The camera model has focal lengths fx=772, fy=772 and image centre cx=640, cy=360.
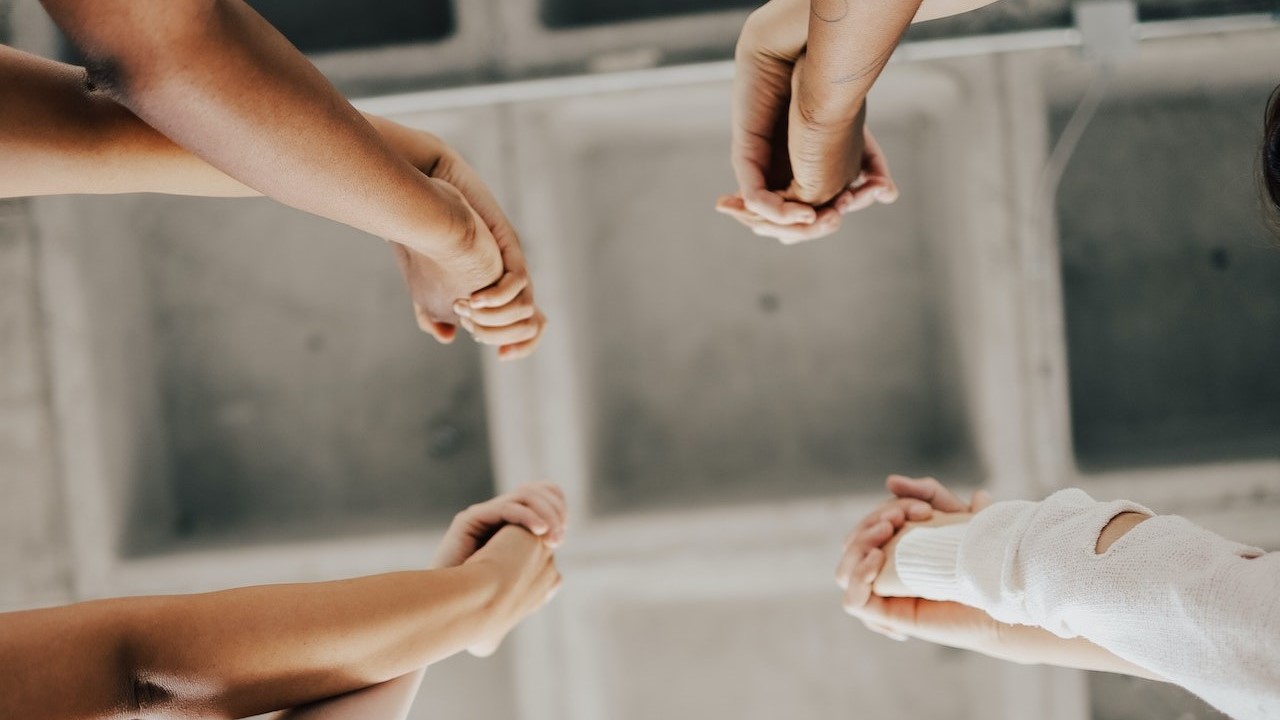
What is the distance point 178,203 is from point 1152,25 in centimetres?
184

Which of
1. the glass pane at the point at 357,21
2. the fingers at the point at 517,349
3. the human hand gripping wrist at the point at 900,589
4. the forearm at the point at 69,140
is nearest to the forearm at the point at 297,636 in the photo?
the fingers at the point at 517,349

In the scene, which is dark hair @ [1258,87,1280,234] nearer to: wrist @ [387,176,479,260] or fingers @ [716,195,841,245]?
fingers @ [716,195,841,245]

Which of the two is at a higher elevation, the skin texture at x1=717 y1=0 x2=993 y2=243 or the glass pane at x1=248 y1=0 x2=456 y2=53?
the glass pane at x1=248 y1=0 x2=456 y2=53

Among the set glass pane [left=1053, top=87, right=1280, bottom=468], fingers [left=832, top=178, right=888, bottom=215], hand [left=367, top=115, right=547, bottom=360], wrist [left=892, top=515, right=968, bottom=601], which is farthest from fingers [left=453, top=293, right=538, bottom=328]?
glass pane [left=1053, top=87, right=1280, bottom=468]

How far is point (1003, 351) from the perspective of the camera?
1295mm

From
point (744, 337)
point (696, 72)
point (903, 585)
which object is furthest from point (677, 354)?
point (903, 585)

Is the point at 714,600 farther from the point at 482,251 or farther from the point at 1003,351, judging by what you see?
the point at 482,251

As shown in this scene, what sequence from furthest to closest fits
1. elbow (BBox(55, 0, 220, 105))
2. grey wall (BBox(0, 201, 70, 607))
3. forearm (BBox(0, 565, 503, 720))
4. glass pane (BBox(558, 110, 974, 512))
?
glass pane (BBox(558, 110, 974, 512)), grey wall (BBox(0, 201, 70, 607)), forearm (BBox(0, 565, 503, 720)), elbow (BBox(55, 0, 220, 105))

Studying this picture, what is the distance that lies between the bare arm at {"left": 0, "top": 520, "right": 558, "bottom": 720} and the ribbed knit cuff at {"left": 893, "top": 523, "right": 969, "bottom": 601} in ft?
1.59

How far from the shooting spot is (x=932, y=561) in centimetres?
82

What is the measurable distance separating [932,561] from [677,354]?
0.88 m

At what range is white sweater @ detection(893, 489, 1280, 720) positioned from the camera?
1.63 ft

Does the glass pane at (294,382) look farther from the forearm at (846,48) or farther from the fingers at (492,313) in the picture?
the forearm at (846,48)

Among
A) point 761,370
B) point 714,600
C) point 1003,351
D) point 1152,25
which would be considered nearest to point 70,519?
point 714,600
